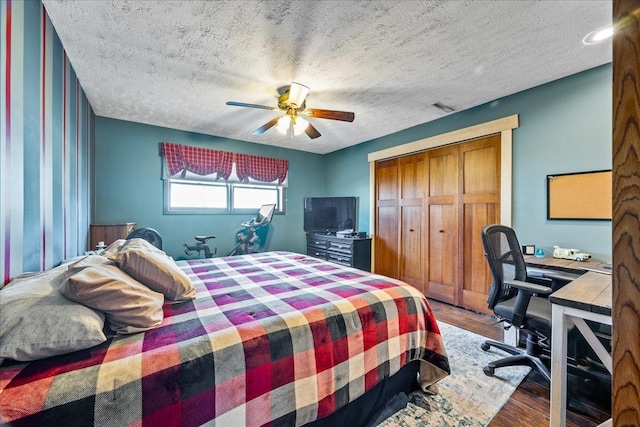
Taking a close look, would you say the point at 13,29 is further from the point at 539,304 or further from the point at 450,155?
the point at 450,155

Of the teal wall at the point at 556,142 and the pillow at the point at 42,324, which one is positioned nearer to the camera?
the pillow at the point at 42,324

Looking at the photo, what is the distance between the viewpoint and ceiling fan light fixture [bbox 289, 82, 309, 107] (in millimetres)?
2283

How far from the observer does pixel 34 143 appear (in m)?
Result: 1.51

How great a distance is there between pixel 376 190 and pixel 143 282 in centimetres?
373

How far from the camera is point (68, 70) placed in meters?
2.16

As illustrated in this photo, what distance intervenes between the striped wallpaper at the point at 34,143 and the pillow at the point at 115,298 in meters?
0.55

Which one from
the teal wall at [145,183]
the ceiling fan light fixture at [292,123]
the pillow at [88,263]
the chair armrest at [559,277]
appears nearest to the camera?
the pillow at [88,263]

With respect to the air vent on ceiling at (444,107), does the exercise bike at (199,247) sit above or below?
below

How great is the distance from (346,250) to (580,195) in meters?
2.88

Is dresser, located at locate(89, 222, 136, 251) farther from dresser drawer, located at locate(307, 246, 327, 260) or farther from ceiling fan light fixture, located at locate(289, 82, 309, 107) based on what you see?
dresser drawer, located at locate(307, 246, 327, 260)

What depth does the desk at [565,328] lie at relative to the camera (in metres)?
1.21

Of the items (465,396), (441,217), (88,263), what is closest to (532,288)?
Answer: (465,396)

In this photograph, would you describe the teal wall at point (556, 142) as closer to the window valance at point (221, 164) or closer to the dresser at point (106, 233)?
the window valance at point (221, 164)

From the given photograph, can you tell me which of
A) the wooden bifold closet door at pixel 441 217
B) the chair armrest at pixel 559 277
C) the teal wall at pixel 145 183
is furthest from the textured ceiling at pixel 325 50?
the chair armrest at pixel 559 277
